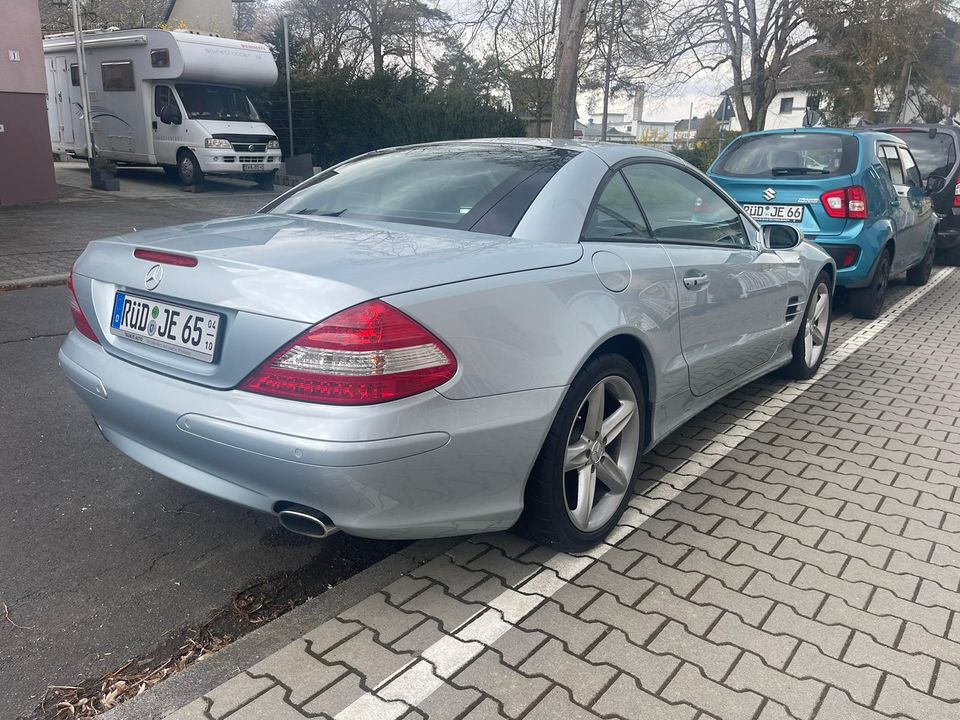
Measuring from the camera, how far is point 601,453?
120 inches

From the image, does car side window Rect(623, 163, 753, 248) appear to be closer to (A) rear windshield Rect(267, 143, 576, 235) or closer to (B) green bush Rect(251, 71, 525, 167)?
(A) rear windshield Rect(267, 143, 576, 235)

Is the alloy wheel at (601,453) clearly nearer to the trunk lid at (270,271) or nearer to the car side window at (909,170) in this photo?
the trunk lid at (270,271)

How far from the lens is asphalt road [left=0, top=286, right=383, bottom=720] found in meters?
2.49

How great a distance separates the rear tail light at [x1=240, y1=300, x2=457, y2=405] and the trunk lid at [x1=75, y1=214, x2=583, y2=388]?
4 centimetres

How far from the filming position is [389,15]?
27.8m

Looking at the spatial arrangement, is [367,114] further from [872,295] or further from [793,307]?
[793,307]

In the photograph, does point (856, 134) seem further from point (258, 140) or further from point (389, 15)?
point (389, 15)

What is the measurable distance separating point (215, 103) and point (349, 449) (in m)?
16.7

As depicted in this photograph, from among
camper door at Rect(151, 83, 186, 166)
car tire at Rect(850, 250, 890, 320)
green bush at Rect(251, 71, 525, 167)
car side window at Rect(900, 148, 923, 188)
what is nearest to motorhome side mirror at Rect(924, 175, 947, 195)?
car side window at Rect(900, 148, 923, 188)

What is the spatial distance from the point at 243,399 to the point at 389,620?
34.3 inches

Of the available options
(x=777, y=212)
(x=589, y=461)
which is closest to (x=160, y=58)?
(x=777, y=212)

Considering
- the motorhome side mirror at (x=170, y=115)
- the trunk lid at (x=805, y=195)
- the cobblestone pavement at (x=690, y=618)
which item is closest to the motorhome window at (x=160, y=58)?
the motorhome side mirror at (x=170, y=115)

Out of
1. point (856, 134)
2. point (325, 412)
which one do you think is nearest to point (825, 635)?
point (325, 412)

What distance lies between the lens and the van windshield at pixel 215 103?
16.6 m
